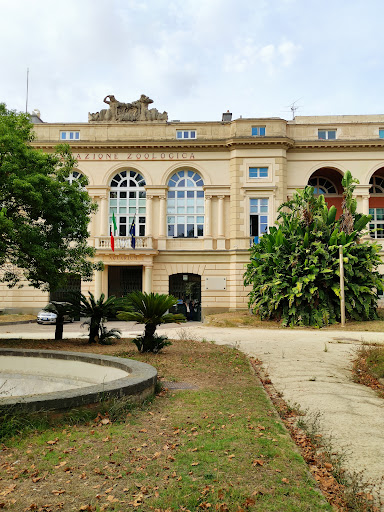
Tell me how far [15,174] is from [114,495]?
11832 mm

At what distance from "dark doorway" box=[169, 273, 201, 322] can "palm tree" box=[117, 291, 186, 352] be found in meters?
22.3

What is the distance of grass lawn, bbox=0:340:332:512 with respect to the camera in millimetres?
3643

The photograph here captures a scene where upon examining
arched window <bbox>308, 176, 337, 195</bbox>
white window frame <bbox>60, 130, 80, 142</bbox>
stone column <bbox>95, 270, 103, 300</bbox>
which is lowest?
stone column <bbox>95, 270, 103, 300</bbox>

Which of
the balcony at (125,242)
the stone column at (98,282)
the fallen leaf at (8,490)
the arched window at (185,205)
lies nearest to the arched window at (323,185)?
the arched window at (185,205)

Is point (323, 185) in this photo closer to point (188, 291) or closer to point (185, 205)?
point (185, 205)

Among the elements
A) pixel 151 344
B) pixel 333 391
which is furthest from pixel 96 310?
pixel 333 391

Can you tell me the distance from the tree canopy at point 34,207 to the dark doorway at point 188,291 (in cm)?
1841

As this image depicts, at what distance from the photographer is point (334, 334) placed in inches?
727

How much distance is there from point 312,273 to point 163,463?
62.0 feet

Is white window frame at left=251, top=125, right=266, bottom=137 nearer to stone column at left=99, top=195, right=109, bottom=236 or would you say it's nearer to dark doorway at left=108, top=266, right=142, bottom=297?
stone column at left=99, top=195, right=109, bottom=236

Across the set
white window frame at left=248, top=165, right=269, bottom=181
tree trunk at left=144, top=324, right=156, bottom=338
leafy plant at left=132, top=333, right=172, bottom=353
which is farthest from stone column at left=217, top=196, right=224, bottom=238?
leafy plant at left=132, top=333, right=172, bottom=353

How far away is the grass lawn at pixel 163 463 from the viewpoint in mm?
3643

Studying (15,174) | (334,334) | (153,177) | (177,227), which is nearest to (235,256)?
(177,227)

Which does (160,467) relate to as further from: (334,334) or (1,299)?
(1,299)
